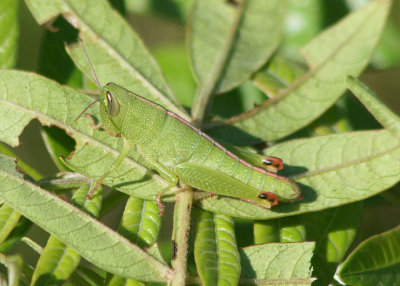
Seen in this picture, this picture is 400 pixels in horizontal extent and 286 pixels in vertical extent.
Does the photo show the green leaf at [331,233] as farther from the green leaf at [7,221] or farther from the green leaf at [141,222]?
the green leaf at [7,221]

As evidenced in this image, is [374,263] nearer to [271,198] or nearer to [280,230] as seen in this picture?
[280,230]

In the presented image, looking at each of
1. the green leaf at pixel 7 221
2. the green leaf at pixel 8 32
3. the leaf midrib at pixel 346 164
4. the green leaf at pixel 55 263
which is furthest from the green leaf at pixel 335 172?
the green leaf at pixel 8 32

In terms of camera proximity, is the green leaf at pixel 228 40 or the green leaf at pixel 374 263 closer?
the green leaf at pixel 374 263

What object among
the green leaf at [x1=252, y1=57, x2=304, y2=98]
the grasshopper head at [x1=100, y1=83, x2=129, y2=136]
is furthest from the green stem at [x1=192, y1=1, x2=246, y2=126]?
the grasshopper head at [x1=100, y1=83, x2=129, y2=136]

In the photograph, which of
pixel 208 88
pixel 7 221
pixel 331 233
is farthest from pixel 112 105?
pixel 331 233

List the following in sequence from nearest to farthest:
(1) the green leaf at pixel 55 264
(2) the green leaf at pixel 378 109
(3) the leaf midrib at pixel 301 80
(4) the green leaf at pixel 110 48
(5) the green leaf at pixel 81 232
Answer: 1. (1) the green leaf at pixel 55 264
2. (5) the green leaf at pixel 81 232
3. (2) the green leaf at pixel 378 109
4. (4) the green leaf at pixel 110 48
5. (3) the leaf midrib at pixel 301 80

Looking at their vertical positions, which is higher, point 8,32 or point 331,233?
point 8,32

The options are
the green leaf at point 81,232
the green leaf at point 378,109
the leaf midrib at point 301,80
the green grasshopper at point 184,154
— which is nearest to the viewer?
the green leaf at point 81,232
